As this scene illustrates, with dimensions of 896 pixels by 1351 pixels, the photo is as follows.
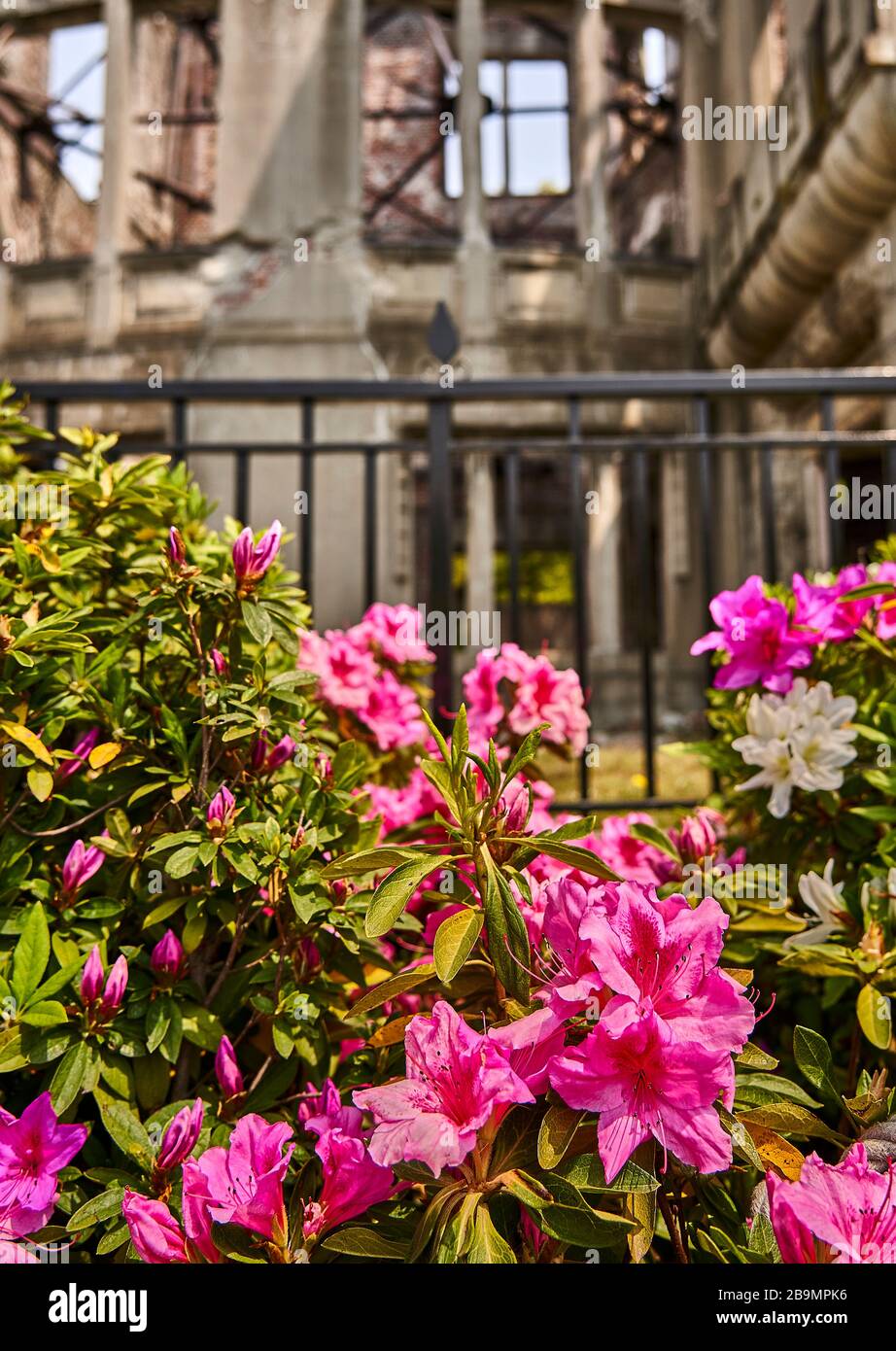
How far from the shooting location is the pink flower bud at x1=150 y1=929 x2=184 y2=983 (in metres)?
0.84

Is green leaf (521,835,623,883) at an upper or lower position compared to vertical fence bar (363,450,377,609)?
lower

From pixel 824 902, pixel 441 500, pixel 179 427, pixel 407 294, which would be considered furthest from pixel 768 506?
pixel 407 294

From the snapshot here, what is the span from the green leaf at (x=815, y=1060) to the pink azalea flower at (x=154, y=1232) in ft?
1.69

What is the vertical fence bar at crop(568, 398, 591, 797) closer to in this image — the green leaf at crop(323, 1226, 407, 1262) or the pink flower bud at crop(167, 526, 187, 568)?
the pink flower bud at crop(167, 526, 187, 568)

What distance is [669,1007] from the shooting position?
2.02ft

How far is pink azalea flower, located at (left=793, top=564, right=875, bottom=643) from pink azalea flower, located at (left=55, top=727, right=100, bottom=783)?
95 centimetres

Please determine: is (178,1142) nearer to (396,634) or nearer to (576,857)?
(576,857)

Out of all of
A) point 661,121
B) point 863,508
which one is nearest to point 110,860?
point 863,508

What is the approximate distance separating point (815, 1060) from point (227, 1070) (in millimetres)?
540

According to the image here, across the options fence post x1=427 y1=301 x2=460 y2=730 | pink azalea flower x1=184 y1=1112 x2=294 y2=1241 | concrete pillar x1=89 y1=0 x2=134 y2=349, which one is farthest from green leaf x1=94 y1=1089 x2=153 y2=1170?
concrete pillar x1=89 y1=0 x2=134 y2=349

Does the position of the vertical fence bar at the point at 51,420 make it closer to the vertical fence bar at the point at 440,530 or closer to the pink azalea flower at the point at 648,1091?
the vertical fence bar at the point at 440,530

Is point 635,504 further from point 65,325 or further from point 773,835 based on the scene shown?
point 65,325

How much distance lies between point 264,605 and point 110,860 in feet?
1.09

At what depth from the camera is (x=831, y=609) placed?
121 centimetres
